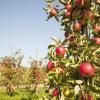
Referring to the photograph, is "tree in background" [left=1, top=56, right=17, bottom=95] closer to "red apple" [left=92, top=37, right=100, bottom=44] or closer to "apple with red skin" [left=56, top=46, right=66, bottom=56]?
"apple with red skin" [left=56, top=46, right=66, bottom=56]

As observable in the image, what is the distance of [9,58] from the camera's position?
24.8 meters

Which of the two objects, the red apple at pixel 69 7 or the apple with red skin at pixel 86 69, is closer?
the apple with red skin at pixel 86 69

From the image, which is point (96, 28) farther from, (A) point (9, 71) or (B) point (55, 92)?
(A) point (9, 71)

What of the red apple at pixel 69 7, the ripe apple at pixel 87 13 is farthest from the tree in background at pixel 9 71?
the ripe apple at pixel 87 13

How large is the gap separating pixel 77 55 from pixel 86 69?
0.46m

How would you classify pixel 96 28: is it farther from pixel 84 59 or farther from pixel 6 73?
pixel 6 73

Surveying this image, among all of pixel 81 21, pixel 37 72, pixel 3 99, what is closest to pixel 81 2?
pixel 81 21

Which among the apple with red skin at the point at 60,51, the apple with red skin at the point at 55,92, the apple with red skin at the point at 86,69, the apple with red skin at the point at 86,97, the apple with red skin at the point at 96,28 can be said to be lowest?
the apple with red skin at the point at 86,97

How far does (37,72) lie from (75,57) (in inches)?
889

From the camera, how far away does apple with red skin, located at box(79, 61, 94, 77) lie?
2.97m

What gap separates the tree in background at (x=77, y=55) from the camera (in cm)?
310

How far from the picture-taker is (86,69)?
2.95 m

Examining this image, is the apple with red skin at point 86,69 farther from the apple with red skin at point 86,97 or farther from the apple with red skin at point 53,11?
the apple with red skin at point 53,11

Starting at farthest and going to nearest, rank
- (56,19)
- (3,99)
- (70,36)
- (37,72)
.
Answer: (37,72)
(3,99)
(56,19)
(70,36)
